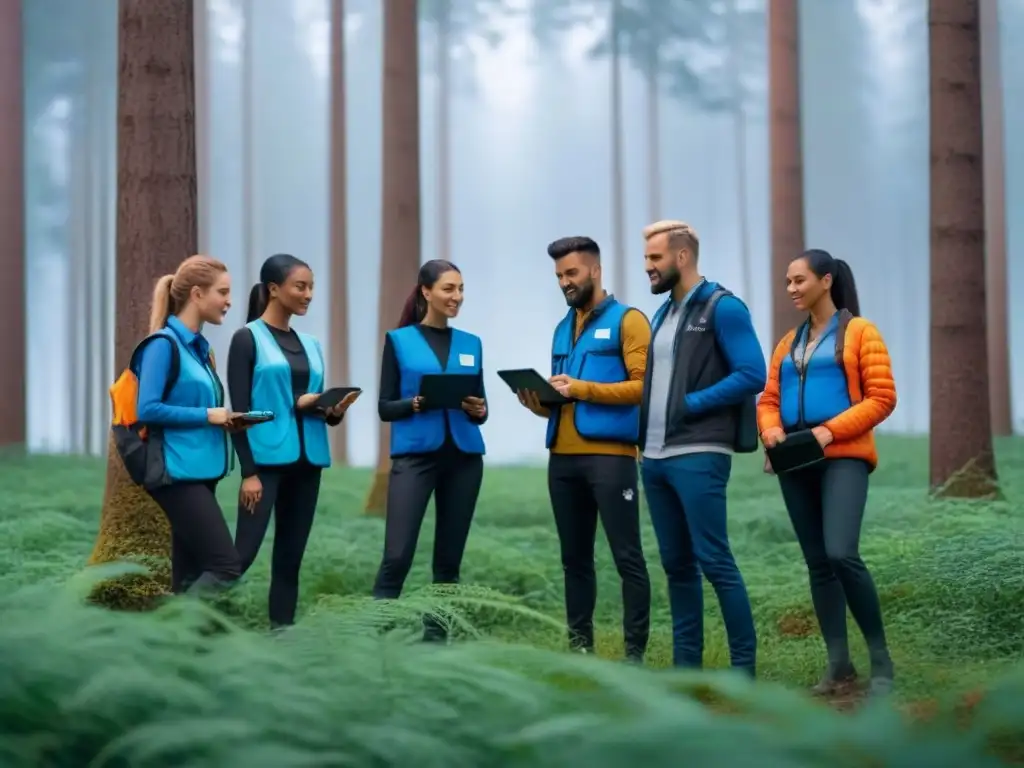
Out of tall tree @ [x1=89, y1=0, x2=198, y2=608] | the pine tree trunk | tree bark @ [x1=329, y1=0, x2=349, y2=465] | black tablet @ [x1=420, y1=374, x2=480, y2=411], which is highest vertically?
the pine tree trunk

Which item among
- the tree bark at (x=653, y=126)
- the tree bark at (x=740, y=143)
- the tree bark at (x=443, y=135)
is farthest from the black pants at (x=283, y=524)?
the tree bark at (x=740, y=143)

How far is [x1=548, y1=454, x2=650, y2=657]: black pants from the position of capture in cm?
654

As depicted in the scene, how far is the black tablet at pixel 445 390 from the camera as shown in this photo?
6.69 metres

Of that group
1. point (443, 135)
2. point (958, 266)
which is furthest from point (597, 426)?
point (443, 135)

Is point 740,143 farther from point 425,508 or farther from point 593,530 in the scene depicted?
point 425,508

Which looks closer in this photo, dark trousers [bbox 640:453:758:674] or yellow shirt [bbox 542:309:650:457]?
dark trousers [bbox 640:453:758:674]

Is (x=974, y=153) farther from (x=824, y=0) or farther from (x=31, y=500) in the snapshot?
(x=824, y=0)

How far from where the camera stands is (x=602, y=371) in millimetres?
6570

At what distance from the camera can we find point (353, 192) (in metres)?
48.7

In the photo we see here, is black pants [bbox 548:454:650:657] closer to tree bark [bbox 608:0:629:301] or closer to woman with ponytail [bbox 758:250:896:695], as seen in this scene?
woman with ponytail [bbox 758:250:896:695]

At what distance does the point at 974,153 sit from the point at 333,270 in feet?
44.4

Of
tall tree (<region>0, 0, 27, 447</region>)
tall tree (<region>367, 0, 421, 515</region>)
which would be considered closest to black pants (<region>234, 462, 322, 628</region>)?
tall tree (<region>367, 0, 421, 515</region>)

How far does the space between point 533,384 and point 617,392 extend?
0.42 meters

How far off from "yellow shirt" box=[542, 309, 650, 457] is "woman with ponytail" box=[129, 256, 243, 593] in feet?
5.29
